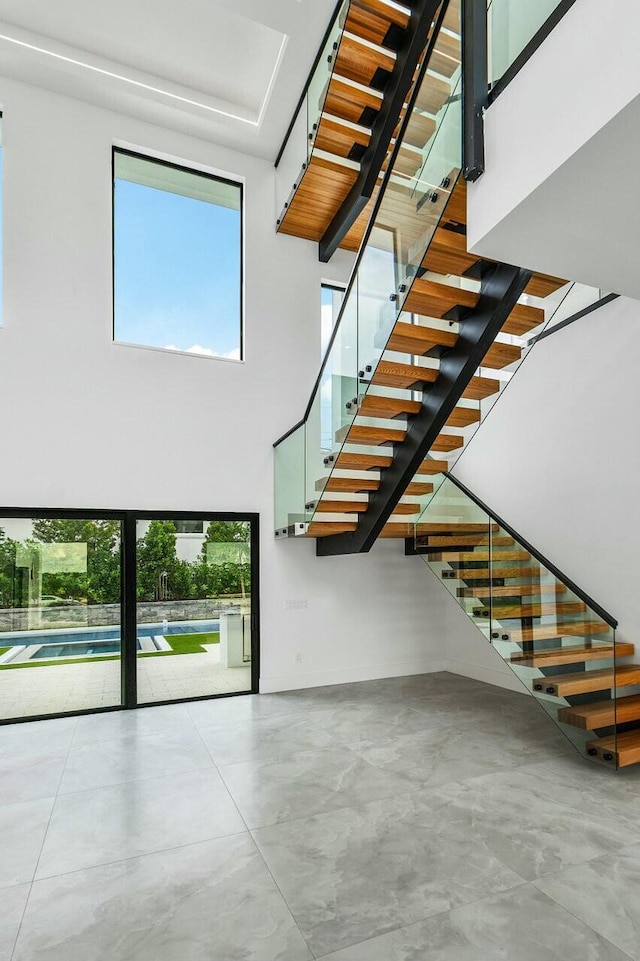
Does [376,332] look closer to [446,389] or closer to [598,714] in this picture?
[446,389]

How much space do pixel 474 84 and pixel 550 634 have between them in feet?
12.9

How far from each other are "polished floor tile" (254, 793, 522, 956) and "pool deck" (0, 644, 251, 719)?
3.08 meters

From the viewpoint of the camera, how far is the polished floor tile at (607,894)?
246 cm

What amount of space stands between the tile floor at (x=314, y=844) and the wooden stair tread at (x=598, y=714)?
351 millimetres

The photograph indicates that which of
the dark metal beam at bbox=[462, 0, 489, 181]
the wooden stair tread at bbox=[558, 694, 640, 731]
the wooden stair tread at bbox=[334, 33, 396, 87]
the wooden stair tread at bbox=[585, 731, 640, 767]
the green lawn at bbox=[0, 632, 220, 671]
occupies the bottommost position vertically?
the wooden stair tread at bbox=[585, 731, 640, 767]

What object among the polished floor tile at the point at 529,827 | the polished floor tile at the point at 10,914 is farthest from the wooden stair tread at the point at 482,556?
the polished floor tile at the point at 10,914

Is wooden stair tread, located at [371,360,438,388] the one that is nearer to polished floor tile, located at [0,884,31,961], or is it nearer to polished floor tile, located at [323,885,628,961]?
polished floor tile, located at [323,885,628,961]

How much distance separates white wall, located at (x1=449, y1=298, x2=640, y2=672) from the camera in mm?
5230

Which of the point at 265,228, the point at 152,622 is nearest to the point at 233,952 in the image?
the point at 152,622

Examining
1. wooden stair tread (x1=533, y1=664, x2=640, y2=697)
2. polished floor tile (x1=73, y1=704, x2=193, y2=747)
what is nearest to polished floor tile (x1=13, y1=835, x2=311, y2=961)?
polished floor tile (x1=73, y1=704, x2=193, y2=747)

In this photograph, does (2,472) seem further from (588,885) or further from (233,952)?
(588,885)

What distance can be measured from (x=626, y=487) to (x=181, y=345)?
490cm

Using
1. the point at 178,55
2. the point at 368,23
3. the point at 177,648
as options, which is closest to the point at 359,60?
the point at 368,23

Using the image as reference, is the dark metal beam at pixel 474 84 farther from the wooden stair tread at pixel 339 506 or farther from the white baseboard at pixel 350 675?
the white baseboard at pixel 350 675
